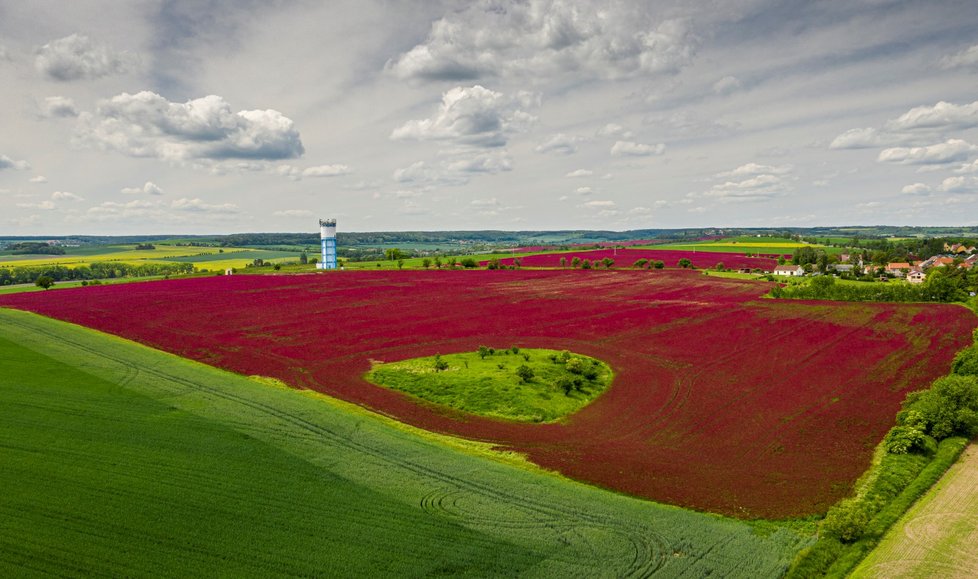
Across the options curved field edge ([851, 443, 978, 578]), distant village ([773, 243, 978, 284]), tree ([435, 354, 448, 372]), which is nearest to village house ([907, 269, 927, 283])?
distant village ([773, 243, 978, 284])

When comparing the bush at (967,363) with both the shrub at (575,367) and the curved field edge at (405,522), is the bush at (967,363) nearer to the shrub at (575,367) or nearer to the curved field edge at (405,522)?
the shrub at (575,367)

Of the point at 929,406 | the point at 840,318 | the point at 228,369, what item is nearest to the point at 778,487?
the point at 929,406

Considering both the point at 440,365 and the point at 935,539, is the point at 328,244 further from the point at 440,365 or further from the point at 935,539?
the point at 935,539

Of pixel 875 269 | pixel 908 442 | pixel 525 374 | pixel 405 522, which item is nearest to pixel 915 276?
pixel 875 269

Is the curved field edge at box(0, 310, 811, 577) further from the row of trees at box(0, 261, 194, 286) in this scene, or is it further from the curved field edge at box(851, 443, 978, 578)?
the row of trees at box(0, 261, 194, 286)

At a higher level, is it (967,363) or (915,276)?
(915,276)
